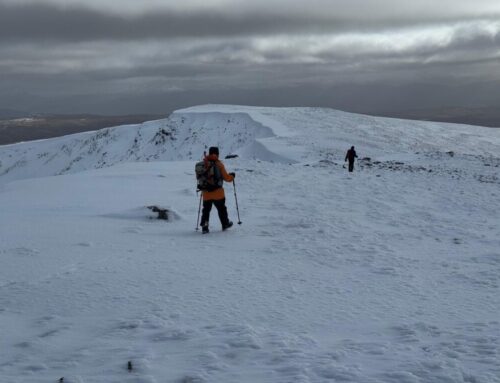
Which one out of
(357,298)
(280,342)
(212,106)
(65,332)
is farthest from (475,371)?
(212,106)

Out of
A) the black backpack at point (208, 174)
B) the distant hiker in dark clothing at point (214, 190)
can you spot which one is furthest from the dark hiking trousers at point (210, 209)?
the black backpack at point (208, 174)

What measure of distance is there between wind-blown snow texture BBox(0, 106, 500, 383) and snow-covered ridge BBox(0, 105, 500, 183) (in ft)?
70.8

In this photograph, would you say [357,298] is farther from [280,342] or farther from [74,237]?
[74,237]

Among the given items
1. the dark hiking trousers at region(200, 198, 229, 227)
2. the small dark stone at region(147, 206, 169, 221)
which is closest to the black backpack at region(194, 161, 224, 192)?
the dark hiking trousers at region(200, 198, 229, 227)

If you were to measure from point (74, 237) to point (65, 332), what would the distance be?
4675 millimetres

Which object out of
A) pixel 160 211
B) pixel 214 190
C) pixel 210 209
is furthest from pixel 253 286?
pixel 160 211

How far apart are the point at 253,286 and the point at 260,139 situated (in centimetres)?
4292

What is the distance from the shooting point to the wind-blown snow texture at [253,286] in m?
4.86

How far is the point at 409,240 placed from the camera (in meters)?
11.0

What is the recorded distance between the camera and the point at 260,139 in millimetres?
49688

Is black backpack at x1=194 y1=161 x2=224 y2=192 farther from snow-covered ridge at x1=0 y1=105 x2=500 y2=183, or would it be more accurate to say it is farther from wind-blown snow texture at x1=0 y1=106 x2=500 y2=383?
snow-covered ridge at x1=0 y1=105 x2=500 y2=183

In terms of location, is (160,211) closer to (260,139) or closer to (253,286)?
(253,286)

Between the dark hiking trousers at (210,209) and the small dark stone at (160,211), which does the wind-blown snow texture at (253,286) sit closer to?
the small dark stone at (160,211)

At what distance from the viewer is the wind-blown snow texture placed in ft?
16.0
